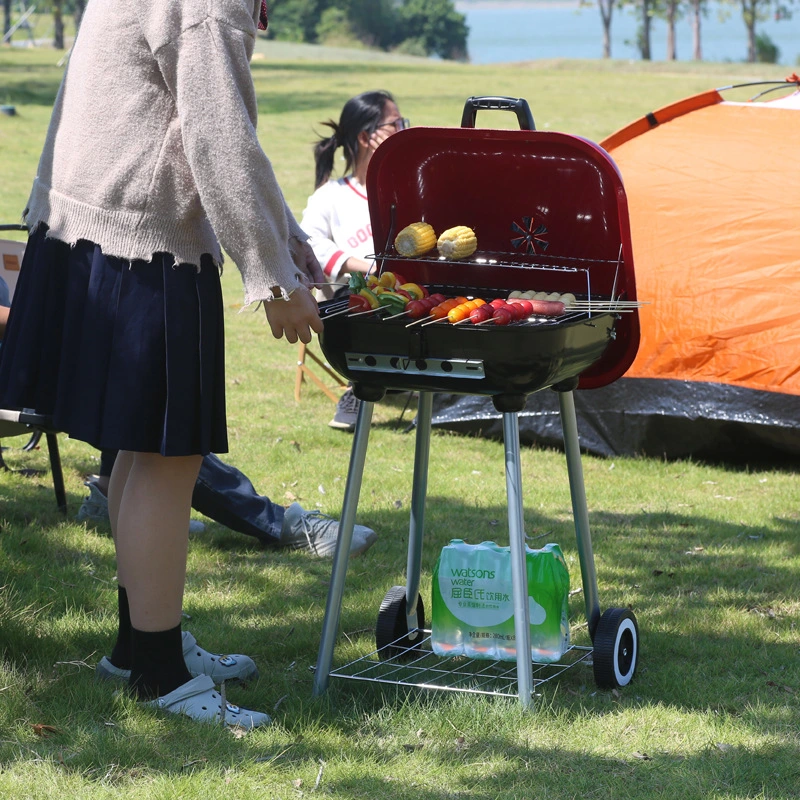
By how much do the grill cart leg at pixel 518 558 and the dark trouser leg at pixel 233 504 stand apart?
1532mm

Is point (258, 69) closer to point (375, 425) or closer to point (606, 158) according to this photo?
point (375, 425)

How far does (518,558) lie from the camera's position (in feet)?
9.23

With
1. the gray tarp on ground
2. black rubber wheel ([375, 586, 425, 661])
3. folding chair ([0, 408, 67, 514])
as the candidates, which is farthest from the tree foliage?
black rubber wheel ([375, 586, 425, 661])

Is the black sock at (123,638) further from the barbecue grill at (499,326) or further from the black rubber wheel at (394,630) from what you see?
the black rubber wheel at (394,630)

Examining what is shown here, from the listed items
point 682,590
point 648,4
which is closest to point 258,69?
point 682,590

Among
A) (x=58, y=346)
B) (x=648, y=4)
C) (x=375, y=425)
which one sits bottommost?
(x=375, y=425)

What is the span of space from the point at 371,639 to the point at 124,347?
1355 millimetres

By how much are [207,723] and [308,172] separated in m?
14.3

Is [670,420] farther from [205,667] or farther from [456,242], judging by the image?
[205,667]

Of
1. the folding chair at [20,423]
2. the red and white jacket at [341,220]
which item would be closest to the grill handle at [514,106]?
the folding chair at [20,423]

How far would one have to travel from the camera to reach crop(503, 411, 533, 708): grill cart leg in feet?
9.21

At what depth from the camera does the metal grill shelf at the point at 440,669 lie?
3.06 metres

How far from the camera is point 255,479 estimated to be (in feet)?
17.3

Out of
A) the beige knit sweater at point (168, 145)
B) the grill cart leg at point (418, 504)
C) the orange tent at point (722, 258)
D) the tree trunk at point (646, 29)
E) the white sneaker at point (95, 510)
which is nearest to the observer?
the beige knit sweater at point (168, 145)
